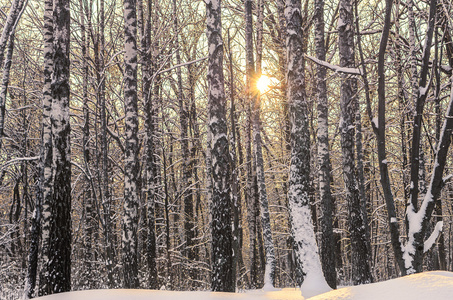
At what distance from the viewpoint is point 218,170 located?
24.6 ft

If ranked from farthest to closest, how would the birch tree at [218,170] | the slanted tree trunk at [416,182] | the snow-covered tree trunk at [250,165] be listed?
the snow-covered tree trunk at [250,165] → the birch tree at [218,170] → the slanted tree trunk at [416,182]

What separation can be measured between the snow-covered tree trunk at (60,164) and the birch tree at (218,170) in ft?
8.98

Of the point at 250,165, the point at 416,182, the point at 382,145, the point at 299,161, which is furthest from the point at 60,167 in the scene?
the point at 250,165

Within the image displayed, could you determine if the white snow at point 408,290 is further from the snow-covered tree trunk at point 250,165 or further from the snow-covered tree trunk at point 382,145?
the snow-covered tree trunk at point 250,165

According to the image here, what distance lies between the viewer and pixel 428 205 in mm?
3854

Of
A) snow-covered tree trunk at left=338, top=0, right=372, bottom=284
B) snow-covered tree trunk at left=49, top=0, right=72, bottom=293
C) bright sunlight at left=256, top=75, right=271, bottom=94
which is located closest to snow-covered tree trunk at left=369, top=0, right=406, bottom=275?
snow-covered tree trunk at left=49, top=0, right=72, bottom=293

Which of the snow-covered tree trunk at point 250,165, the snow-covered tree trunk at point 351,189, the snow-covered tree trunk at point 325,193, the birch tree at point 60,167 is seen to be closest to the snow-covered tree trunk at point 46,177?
the birch tree at point 60,167

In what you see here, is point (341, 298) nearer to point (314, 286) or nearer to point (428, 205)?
point (428, 205)

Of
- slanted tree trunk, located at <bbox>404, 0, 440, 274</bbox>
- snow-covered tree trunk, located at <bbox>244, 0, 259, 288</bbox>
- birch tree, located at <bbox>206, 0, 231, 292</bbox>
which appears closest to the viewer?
slanted tree trunk, located at <bbox>404, 0, 440, 274</bbox>

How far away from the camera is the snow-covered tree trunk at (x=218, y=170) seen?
23.5ft

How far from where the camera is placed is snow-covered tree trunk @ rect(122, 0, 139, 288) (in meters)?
9.48

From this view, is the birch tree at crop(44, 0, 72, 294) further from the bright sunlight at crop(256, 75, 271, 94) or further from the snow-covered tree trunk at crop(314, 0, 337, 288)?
the bright sunlight at crop(256, 75, 271, 94)

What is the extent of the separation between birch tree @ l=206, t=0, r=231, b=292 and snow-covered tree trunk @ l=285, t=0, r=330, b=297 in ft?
5.28

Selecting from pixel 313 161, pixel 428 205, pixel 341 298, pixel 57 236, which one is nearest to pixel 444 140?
pixel 428 205
